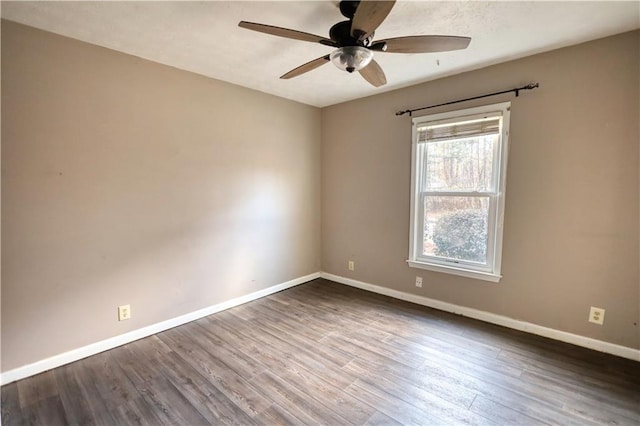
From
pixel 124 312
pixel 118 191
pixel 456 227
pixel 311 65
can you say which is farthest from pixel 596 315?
pixel 118 191

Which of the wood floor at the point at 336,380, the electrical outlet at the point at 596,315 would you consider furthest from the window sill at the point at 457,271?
the electrical outlet at the point at 596,315

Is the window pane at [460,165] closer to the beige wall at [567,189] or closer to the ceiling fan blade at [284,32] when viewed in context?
the beige wall at [567,189]

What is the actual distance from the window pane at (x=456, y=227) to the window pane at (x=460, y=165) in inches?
5.4

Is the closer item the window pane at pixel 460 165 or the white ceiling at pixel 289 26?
the white ceiling at pixel 289 26

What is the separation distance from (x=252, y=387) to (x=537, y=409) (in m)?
1.75

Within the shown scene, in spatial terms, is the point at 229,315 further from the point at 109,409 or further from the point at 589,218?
the point at 589,218

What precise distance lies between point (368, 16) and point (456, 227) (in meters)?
2.29

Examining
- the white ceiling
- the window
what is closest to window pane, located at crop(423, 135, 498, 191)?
the window

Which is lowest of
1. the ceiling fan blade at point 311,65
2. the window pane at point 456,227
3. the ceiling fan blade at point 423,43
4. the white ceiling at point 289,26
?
the window pane at point 456,227

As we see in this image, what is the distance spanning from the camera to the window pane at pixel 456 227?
9.53ft

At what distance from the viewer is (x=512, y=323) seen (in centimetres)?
275

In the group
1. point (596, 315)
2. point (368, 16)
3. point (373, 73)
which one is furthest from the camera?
point (596, 315)

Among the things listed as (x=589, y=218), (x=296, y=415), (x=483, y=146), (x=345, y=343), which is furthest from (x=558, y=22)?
(x=296, y=415)

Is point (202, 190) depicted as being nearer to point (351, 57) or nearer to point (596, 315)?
point (351, 57)
